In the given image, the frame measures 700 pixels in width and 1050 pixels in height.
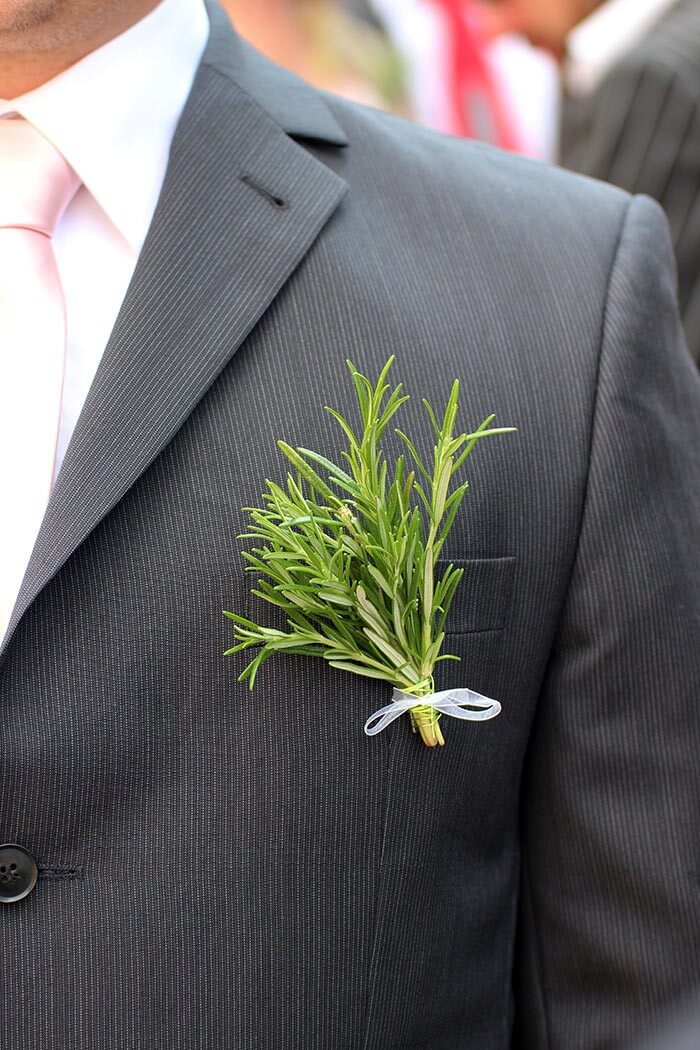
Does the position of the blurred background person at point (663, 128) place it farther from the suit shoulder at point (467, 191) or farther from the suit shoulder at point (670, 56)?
the suit shoulder at point (467, 191)

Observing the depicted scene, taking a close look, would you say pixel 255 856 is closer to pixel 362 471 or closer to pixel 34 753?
pixel 34 753

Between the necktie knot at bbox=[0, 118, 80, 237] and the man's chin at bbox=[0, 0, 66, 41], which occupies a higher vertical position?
the man's chin at bbox=[0, 0, 66, 41]

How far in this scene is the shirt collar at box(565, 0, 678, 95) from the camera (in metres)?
3.06

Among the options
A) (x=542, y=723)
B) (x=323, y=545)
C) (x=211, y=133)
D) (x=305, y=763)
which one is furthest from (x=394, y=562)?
(x=211, y=133)

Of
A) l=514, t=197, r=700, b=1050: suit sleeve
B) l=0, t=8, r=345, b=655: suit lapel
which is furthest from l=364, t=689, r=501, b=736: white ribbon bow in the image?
l=0, t=8, r=345, b=655: suit lapel

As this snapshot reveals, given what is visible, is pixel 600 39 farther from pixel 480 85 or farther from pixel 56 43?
pixel 56 43

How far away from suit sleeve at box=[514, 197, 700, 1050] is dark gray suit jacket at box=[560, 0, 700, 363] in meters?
1.11

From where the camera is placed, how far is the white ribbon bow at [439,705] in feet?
3.59

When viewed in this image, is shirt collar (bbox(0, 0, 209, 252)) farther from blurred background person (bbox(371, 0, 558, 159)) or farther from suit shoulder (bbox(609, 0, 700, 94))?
blurred background person (bbox(371, 0, 558, 159))

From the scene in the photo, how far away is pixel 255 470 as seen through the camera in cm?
112

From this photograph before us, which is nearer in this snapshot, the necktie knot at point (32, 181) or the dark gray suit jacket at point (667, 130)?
the necktie knot at point (32, 181)

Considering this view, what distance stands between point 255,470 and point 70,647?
208mm

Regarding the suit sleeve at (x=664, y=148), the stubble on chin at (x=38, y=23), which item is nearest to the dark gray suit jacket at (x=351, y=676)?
the stubble on chin at (x=38, y=23)

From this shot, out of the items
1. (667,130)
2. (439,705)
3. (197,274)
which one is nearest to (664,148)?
(667,130)
